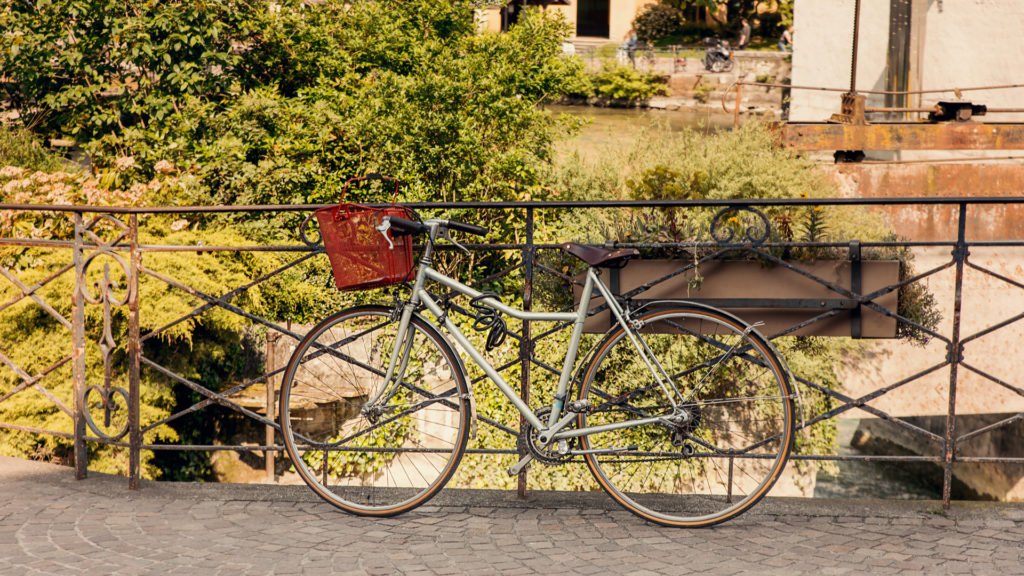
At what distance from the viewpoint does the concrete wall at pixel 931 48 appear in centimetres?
1780

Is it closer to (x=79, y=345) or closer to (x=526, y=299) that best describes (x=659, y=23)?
(x=526, y=299)

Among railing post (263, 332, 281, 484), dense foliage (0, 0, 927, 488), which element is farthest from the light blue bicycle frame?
dense foliage (0, 0, 927, 488)

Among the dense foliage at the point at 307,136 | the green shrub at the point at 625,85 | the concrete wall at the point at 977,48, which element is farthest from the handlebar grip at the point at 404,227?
the green shrub at the point at 625,85

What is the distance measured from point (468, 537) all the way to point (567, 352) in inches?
33.1

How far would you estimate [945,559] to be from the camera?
4156mm

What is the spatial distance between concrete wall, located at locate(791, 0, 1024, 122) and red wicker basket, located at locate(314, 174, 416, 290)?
1429 cm

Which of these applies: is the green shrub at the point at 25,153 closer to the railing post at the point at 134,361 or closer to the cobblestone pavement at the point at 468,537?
the railing post at the point at 134,361

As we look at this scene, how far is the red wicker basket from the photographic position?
4469 mm

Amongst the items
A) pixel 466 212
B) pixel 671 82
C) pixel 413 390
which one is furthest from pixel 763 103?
pixel 413 390

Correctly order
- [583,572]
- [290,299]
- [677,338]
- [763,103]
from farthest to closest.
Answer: [763,103], [290,299], [677,338], [583,572]

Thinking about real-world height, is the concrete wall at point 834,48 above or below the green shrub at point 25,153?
above

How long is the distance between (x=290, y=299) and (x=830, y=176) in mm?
6556

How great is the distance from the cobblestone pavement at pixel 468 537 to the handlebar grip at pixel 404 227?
1211 millimetres

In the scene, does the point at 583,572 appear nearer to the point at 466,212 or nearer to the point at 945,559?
the point at 945,559
